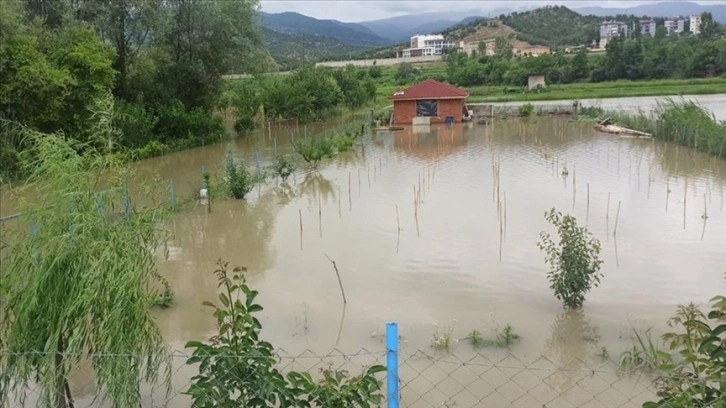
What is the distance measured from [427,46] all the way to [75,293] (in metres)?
133

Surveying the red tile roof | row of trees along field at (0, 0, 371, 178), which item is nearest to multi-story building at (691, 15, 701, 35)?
the red tile roof

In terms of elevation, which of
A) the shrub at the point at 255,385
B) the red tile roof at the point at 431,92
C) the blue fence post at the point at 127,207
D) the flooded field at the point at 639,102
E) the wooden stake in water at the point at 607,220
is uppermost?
the blue fence post at the point at 127,207

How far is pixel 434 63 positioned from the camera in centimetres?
7925

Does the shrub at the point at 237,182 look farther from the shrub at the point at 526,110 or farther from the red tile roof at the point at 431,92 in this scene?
the shrub at the point at 526,110

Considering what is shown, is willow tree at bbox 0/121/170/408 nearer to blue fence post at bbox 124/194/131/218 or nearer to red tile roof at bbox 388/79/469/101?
blue fence post at bbox 124/194/131/218

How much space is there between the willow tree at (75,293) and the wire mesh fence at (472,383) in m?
1.13

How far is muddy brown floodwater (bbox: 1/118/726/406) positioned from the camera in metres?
6.85

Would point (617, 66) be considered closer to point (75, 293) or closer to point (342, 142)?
point (342, 142)

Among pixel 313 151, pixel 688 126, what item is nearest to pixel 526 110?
pixel 688 126

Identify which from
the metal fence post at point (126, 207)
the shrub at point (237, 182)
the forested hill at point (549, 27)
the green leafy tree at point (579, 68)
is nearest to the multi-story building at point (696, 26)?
the forested hill at point (549, 27)

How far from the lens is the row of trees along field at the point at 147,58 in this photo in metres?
17.8

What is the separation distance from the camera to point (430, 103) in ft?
102

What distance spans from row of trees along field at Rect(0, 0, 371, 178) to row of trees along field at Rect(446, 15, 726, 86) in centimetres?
2982

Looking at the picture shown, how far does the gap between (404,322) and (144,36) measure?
20.9 meters
